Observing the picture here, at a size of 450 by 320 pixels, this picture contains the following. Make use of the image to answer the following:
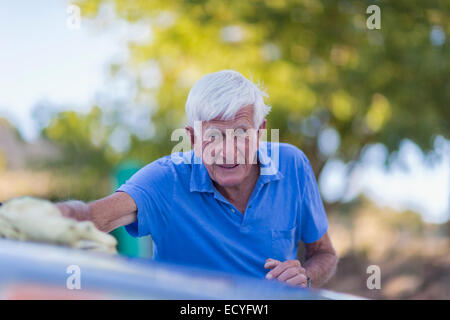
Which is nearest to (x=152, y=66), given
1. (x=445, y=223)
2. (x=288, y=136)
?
(x=288, y=136)

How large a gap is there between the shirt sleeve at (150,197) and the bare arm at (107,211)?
31 mm

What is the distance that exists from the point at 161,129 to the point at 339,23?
254cm

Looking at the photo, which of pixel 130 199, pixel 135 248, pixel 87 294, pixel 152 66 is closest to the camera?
pixel 87 294

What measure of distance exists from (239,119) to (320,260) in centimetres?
76

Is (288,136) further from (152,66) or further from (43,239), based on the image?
(43,239)

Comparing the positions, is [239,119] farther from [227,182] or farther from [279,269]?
[279,269]

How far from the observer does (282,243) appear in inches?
93.3

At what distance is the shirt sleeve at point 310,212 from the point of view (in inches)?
97.0

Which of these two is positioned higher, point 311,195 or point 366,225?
point 366,225

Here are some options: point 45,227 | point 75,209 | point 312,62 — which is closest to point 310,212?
point 75,209

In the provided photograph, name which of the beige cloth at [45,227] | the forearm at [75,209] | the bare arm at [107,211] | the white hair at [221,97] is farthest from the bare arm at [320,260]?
the beige cloth at [45,227]

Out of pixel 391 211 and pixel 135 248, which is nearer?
pixel 135 248

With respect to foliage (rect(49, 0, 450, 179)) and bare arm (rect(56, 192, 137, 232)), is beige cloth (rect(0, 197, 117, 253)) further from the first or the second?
foliage (rect(49, 0, 450, 179))

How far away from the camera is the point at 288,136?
7422mm
